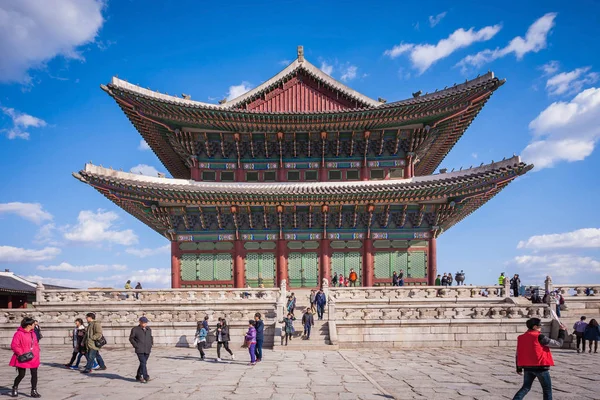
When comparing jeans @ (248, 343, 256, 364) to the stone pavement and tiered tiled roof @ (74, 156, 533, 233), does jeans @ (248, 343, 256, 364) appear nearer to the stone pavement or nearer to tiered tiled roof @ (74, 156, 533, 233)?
the stone pavement

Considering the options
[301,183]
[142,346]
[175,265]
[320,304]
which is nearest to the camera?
[142,346]

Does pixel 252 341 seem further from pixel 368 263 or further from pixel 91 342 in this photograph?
pixel 368 263

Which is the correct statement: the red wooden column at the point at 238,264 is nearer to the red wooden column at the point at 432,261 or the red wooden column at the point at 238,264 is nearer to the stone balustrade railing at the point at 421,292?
the stone balustrade railing at the point at 421,292

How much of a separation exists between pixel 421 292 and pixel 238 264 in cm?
1126

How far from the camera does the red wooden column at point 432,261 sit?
27.8 metres

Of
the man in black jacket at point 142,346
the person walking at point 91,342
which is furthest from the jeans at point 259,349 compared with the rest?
the person walking at point 91,342

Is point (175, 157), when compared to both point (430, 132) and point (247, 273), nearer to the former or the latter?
point (247, 273)

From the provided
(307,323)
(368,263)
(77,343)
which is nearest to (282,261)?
(368,263)

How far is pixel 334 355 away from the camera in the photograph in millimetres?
16766

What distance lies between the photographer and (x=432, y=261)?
92.0ft

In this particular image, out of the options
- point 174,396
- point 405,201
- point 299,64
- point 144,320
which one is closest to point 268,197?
point 405,201

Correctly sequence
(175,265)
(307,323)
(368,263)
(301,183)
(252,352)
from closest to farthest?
1. (252,352)
2. (307,323)
3. (368,263)
4. (175,265)
5. (301,183)

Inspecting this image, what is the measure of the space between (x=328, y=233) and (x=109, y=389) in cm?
1913

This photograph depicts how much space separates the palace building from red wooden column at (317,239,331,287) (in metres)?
0.07
